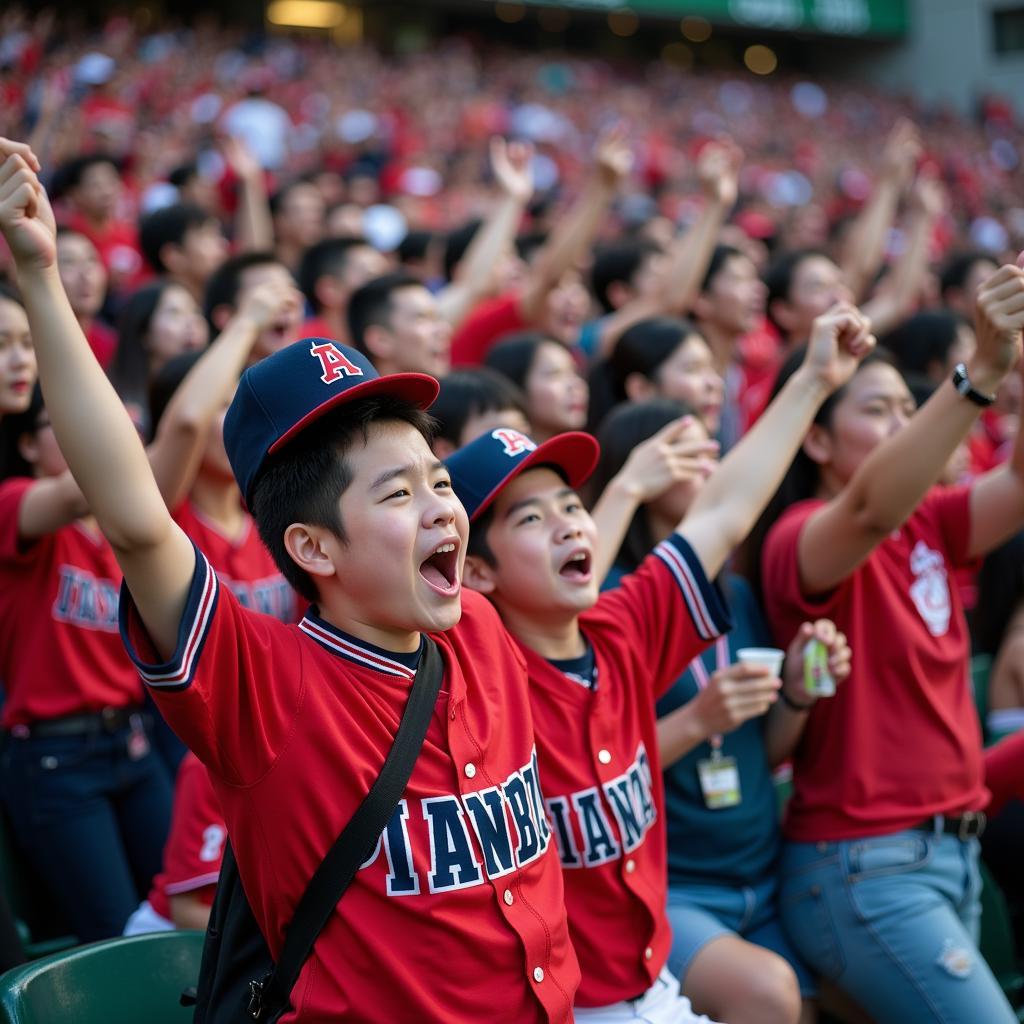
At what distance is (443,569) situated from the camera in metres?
1.92

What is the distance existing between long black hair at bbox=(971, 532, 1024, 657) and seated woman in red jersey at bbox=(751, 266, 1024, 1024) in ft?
3.29

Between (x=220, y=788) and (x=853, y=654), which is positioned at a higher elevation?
(x=220, y=788)

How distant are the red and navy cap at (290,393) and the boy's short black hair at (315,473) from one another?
0.9 inches

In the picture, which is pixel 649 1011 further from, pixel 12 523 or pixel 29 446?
pixel 29 446

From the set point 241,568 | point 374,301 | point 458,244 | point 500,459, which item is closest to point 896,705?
point 500,459

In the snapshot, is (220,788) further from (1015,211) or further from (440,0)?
(440,0)

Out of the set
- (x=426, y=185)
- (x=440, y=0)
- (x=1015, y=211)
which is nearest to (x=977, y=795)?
(x=426, y=185)

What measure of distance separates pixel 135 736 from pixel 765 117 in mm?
18575

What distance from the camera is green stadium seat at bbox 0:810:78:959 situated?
10.4ft

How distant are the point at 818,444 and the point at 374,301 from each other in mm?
2008

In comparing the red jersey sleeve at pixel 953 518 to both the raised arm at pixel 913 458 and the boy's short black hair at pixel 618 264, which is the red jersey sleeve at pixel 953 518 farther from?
the boy's short black hair at pixel 618 264

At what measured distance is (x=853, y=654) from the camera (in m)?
2.80

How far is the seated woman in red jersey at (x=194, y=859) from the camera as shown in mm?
2592

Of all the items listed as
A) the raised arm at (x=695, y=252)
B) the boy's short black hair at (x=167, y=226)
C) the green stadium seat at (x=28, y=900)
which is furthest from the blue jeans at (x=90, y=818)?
the boy's short black hair at (x=167, y=226)
